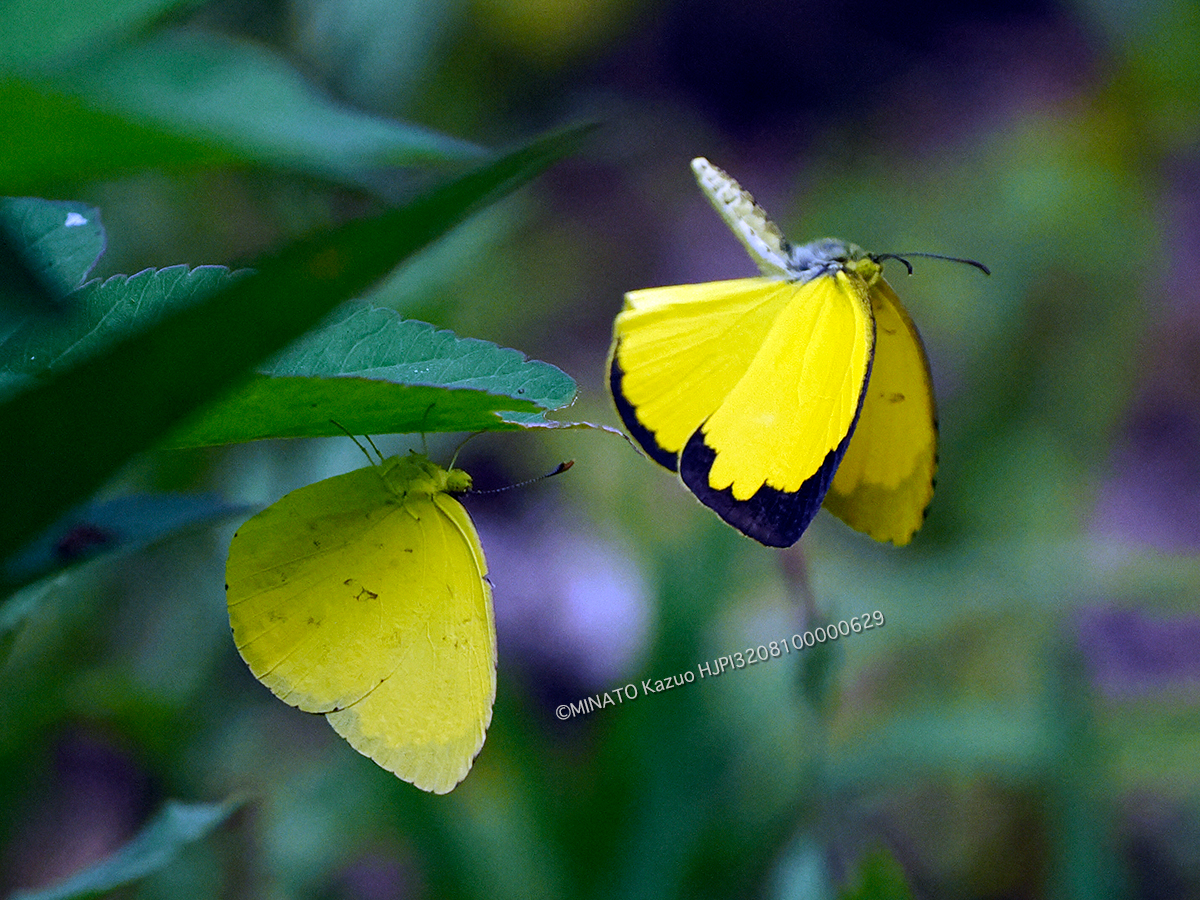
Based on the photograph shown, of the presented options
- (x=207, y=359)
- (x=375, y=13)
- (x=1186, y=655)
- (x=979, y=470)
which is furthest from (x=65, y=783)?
(x=1186, y=655)

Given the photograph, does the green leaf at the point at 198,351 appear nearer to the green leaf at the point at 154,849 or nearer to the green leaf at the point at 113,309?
the green leaf at the point at 113,309

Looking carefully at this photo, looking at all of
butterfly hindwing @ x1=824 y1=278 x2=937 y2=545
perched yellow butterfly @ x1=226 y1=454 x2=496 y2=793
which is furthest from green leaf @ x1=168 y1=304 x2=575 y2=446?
butterfly hindwing @ x1=824 y1=278 x2=937 y2=545

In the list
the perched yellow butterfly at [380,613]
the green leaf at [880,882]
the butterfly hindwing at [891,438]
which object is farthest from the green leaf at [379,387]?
the green leaf at [880,882]

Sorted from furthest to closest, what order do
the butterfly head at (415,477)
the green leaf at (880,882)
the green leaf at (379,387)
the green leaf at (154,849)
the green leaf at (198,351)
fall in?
the green leaf at (880,882) → the butterfly head at (415,477) → the green leaf at (154,849) → the green leaf at (379,387) → the green leaf at (198,351)

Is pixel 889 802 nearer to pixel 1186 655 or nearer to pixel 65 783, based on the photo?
pixel 1186 655

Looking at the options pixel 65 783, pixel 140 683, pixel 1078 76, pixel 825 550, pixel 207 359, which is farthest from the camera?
pixel 1078 76

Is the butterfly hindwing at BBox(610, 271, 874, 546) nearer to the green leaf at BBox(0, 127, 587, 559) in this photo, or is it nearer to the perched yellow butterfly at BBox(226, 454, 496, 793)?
the perched yellow butterfly at BBox(226, 454, 496, 793)

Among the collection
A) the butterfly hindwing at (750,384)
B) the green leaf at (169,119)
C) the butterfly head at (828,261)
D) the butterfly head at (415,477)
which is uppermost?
the green leaf at (169,119)
